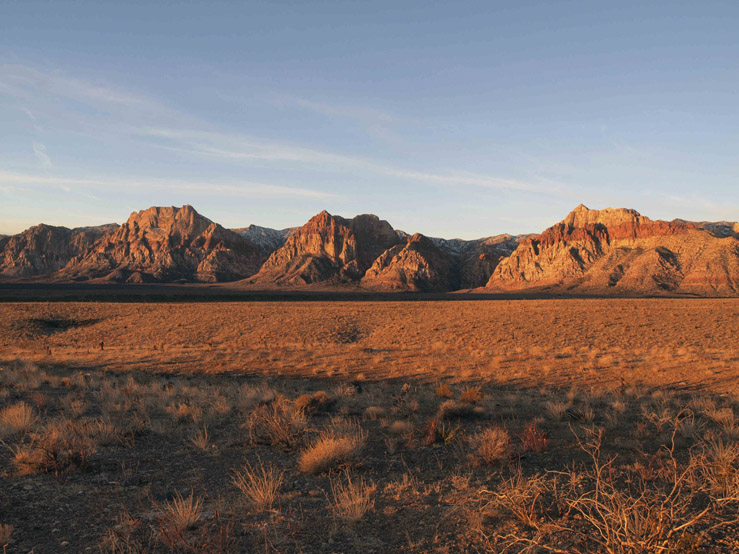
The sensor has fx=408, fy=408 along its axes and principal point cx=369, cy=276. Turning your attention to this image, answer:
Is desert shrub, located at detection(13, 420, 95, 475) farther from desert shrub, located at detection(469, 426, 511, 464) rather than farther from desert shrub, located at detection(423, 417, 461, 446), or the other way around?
desert shrub, located at detection(469, 426, 511, 464)

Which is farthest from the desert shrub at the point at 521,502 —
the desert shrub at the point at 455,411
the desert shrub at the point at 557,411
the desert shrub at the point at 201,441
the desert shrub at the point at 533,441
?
the desert shrub at the point at 201,441

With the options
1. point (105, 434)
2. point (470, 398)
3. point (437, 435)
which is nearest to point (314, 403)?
point (437, 435)

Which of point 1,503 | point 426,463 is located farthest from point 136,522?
point 426,463

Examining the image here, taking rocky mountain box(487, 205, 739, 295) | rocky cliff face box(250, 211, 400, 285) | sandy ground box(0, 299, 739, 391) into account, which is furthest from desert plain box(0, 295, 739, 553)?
rocky cliff face box(250, 211, 400, 285)

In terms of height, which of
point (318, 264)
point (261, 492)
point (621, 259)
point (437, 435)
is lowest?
point (437, 435)

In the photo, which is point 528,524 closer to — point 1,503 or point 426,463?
point 426,463

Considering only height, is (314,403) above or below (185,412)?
below

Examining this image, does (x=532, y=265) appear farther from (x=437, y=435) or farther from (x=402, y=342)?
(x=437, y=435)

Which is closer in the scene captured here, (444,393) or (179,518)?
(179,518)
